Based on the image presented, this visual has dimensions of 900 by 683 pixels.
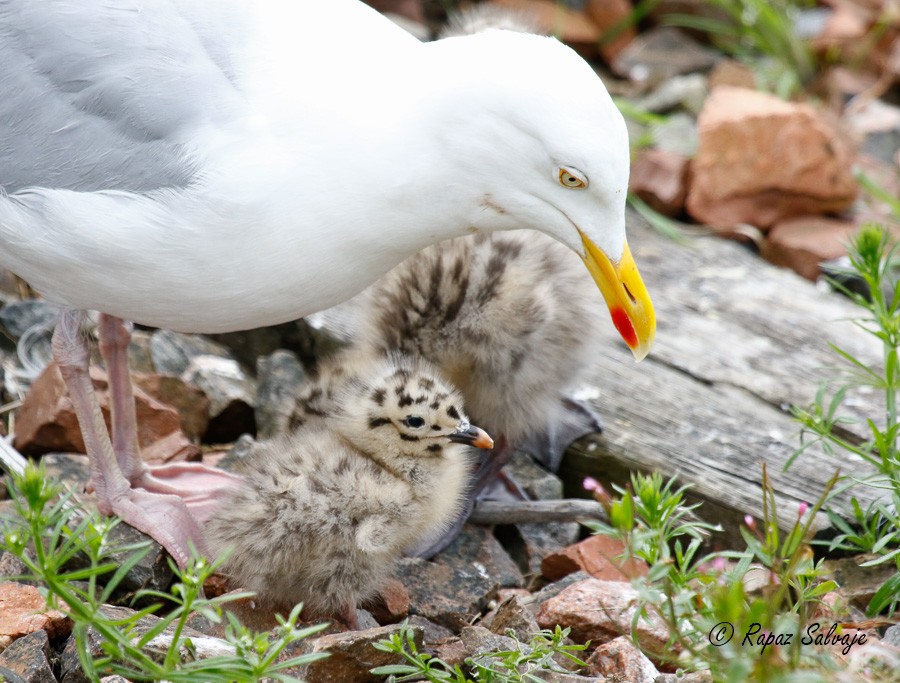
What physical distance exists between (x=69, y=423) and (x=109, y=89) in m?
1.57

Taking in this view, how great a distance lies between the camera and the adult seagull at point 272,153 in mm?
3574

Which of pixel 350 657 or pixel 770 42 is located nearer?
pixel 350 657

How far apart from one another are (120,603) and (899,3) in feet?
22.6

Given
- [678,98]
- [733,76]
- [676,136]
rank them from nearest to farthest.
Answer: [676,136] → [678,98] → [733,76]

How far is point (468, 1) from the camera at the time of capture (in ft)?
28.2

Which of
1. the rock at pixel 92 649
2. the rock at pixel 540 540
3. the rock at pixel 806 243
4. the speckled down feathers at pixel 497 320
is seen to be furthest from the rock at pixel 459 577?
the rock at pixel 806 243

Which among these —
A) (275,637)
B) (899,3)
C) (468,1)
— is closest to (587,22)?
(468,1)

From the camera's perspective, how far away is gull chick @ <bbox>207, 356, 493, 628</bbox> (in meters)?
3.88

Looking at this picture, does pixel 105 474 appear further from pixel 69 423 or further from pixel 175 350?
pixel 175 350

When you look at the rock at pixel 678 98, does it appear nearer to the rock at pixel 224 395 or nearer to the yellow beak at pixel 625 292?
the rock at pixel 224 395

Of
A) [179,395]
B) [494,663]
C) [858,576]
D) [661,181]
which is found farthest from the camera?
[661,181]

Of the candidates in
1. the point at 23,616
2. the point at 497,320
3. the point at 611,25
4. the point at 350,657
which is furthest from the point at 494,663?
the point at 611,25

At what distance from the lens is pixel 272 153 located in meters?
3.60

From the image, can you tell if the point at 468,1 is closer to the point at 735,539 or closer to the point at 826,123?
the point at 826,123
